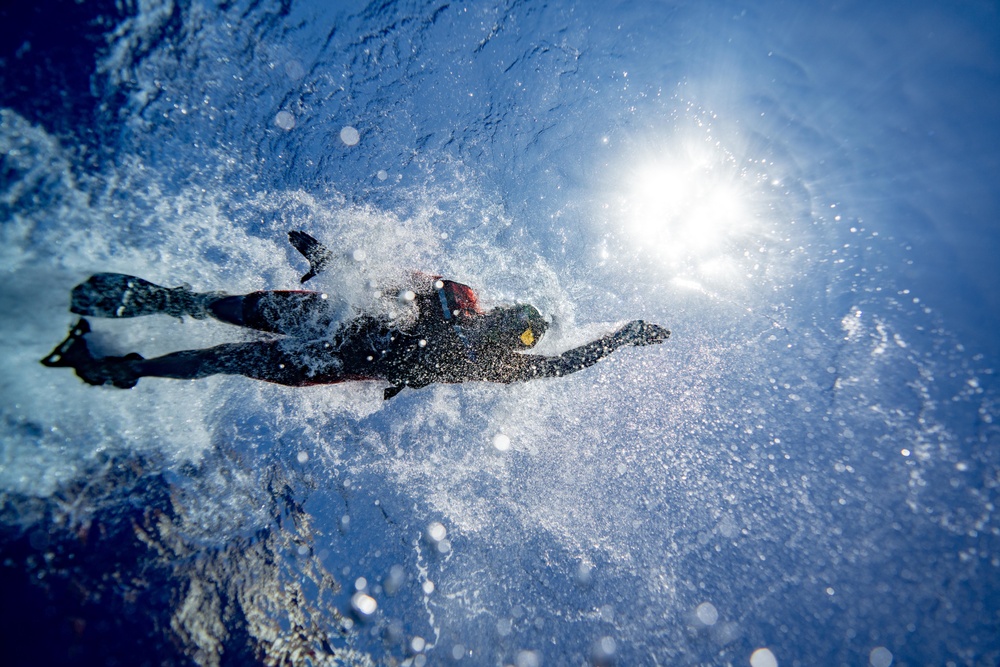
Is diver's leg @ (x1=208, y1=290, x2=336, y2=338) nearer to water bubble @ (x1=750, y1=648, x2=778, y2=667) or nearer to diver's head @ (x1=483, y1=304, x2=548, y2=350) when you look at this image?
diver's head @ (x1=483, y1=304, x2=548, y2=350)

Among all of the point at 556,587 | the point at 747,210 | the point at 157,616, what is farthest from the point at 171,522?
the point at 747,210

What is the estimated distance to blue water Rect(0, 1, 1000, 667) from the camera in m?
6.45

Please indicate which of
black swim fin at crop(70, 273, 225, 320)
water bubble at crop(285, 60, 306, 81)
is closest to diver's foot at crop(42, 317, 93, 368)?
black swim fin at crop(70, 273, 225, 320)

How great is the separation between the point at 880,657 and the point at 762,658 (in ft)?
8.79

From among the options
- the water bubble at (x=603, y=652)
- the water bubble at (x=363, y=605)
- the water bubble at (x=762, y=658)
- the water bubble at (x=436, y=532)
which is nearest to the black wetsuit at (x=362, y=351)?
the water bubble at (x=436, y=532)

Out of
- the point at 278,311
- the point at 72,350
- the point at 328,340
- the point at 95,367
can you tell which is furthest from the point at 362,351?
the point at 72,350

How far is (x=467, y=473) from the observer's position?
Result: 28.0 feet

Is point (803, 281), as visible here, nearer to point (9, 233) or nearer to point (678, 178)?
point (678, 178)

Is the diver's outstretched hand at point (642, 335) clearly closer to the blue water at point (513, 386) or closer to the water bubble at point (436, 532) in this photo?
the blue water at point (513, 386)

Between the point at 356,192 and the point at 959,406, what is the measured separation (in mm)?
12477

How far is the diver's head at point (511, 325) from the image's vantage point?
4242 mm

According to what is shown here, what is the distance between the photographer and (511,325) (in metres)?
4.25

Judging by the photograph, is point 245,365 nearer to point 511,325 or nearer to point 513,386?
point 511,325

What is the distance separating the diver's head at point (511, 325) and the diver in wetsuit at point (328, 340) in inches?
0.4
